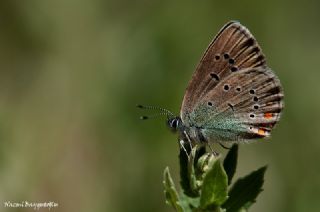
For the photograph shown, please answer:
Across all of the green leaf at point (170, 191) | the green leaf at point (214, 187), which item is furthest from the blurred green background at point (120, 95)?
the green leaf at point (214, 187)

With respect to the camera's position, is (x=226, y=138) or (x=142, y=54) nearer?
(x=226, y=138)

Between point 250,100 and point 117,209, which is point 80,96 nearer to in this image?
point 117,209

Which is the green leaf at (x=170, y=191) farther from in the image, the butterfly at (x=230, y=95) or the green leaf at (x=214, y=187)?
the butterfly at (x=230, y=95)

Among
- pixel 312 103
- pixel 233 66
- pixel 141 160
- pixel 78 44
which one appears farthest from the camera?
pixel 78 44

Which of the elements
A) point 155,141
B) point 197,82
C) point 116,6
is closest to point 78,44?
point 116,6

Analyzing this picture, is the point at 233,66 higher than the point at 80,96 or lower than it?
higher

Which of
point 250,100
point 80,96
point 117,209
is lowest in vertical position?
point 117,209

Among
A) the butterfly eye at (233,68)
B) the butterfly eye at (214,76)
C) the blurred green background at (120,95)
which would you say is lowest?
the blurred green background at (120,95)
